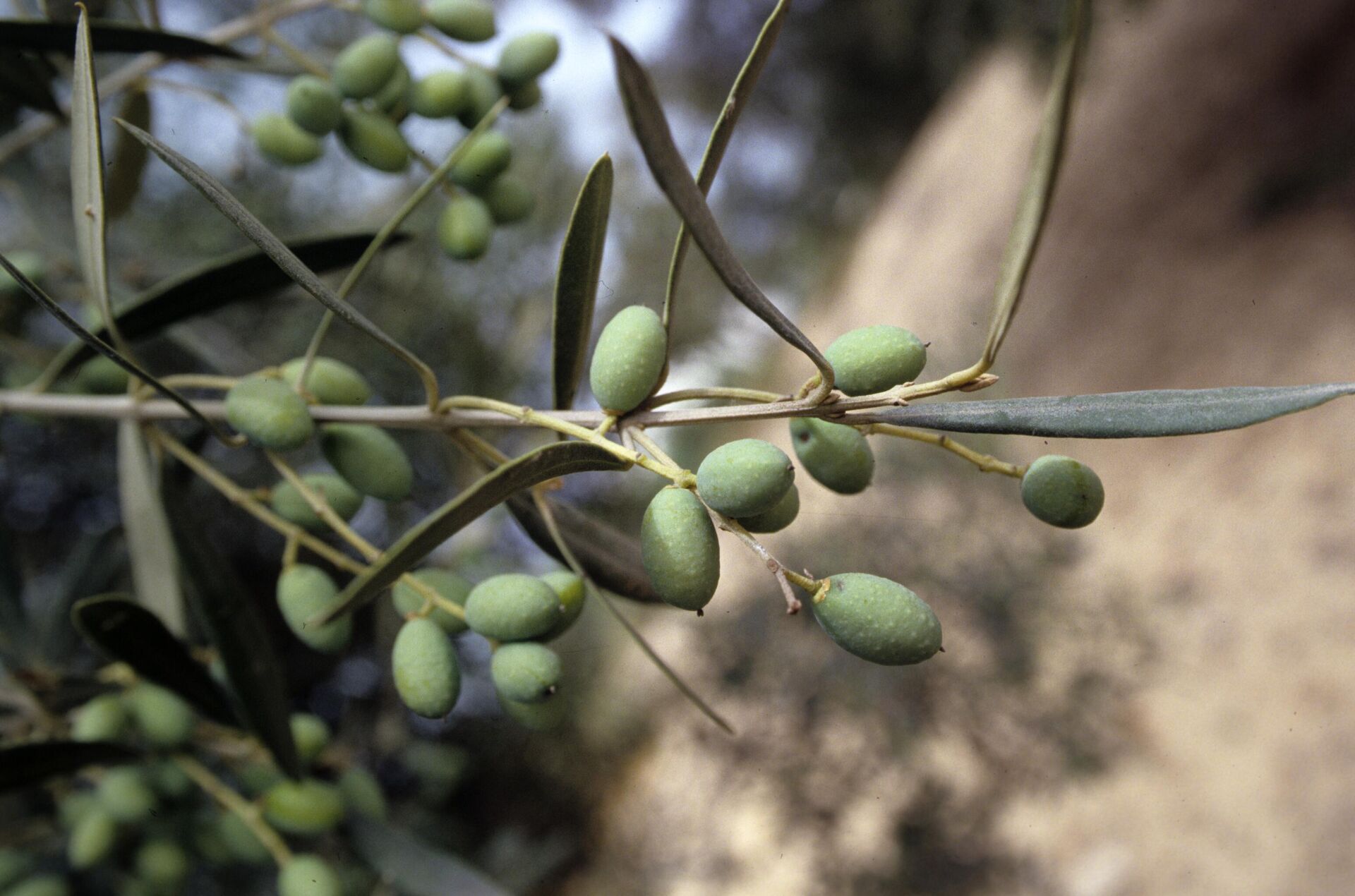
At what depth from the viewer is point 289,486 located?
24.5 inches

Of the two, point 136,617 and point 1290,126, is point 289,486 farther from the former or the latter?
point 1290,126

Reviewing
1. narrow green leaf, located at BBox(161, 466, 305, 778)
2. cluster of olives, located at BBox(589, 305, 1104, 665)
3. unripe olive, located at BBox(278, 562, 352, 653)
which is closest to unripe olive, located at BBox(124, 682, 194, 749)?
narrow green leaf, located at BBox(161, 466, 305, 778)

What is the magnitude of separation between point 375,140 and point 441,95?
0.22ft

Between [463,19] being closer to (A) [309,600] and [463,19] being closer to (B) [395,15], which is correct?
(B) [395,15]

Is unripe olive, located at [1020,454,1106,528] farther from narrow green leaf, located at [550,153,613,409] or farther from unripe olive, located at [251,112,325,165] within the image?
unripe olive, located at [251,112,325,165]

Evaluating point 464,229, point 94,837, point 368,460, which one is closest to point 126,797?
point 94,837

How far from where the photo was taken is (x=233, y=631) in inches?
27.1

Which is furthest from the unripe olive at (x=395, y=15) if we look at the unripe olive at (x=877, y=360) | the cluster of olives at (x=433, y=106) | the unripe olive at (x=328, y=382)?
the unripe olive at (x=877, y=360)

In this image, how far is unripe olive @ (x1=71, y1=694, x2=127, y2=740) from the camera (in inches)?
30.3

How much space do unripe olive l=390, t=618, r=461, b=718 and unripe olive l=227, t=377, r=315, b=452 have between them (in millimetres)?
140

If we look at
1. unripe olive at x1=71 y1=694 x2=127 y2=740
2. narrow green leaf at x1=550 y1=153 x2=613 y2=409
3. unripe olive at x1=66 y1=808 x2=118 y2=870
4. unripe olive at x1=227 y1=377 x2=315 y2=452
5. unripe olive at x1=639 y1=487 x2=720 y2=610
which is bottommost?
unripe olive at x1=66 y1=808 x2=118 y2=870

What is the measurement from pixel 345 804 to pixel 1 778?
27cm

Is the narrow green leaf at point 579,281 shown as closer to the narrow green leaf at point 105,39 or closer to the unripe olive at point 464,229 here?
the unripe olive at point 464,229

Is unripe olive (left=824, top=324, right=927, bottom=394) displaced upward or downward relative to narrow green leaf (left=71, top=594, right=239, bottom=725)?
upward
